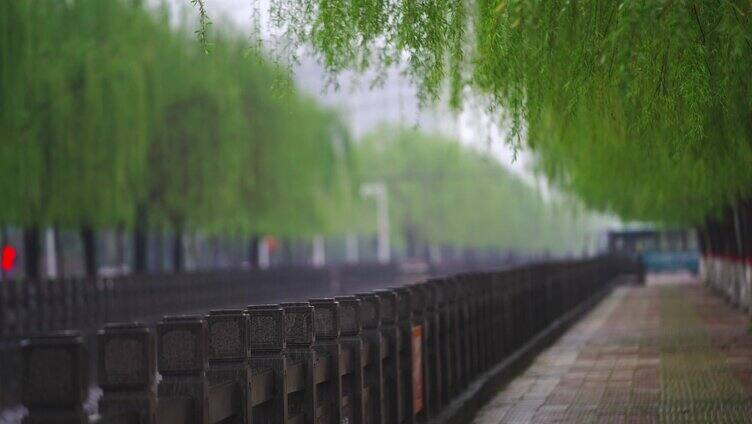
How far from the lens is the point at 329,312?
29.7ft

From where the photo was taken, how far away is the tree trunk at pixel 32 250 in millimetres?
35938

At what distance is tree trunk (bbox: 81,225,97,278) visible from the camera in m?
38.9

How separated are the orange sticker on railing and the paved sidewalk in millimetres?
1513

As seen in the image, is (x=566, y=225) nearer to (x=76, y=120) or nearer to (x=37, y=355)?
(x=76, y=120)

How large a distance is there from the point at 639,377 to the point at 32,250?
879 inches

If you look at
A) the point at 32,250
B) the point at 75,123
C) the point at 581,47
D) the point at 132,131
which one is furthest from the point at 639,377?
the point at 32,250

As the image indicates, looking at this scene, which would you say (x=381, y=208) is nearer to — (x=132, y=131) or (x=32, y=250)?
(x=32, y=250)

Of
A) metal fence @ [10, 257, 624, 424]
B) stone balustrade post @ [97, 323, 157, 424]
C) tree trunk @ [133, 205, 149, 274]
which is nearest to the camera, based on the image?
metal fence @ [10, 257, 624, 424]

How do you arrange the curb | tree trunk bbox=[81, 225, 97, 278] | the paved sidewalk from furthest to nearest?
tree trunk bbox=[81, 225, 97, 278]
the paved sidewalk
the curb

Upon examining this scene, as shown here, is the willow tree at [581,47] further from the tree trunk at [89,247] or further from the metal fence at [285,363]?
the tree trunk at [89,247]

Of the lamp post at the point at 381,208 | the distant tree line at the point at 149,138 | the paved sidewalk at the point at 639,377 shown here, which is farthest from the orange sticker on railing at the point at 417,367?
the lamp post at the point at 381,208

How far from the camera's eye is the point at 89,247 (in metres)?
41.3

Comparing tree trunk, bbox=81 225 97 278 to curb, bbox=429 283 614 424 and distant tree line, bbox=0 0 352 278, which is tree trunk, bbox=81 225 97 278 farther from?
curb, bbox=429 283 614 424

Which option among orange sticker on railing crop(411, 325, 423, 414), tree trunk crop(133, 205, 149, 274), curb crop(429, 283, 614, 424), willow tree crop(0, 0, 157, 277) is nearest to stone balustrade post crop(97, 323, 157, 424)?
orange sticker on railing crop(411, 325, 423, 414)
